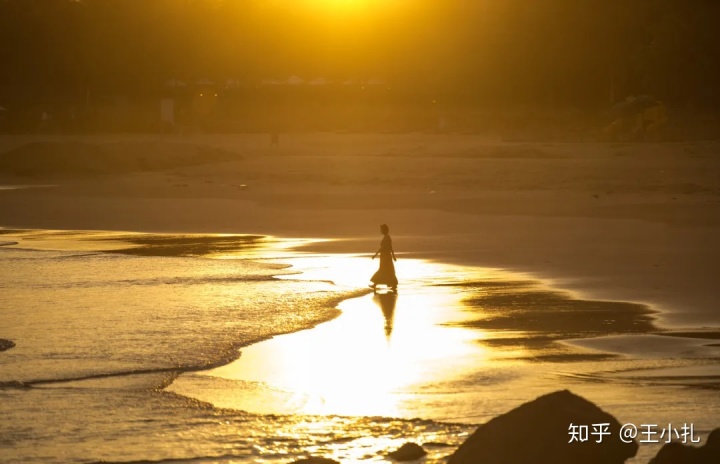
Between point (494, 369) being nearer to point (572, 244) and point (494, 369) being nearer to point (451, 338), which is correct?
point (451, 338)

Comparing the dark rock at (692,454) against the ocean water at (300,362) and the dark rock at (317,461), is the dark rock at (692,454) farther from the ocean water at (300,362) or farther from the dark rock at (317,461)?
the dark rock at (317,461)

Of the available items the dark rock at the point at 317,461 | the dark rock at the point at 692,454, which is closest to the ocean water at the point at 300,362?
the dark rock at the point at 317,461

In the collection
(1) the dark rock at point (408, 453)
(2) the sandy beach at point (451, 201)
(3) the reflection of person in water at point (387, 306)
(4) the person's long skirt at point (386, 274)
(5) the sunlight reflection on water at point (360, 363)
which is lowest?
(1) the dark rock at point (408, 453)

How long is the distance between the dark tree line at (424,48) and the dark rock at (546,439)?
54.7 meters

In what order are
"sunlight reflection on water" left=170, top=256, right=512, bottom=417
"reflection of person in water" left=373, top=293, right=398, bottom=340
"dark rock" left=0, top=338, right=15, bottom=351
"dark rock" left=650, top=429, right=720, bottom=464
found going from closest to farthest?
"dark rock" left=650, top=429, right=720, bottom=464 < "sunlight reflection on water" left=170, top=256, right=512, bottom=417 < "dark rock" left=0, top=338, right=15, bottom=351 < "reflection of person in water" left=373, top=293, right=398, bottom=340

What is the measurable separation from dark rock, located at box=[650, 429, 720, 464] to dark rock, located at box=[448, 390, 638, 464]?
368mm

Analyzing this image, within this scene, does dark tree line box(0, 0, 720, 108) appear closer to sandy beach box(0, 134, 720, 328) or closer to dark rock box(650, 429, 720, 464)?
sandy beach box(0, 134, 720, 328)

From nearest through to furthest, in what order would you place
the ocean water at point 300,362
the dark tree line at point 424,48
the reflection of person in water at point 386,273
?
1. the ocean water at point 300,362
2. the reflection of person in water at point 386,273
3. the dark tree line at point 424,48

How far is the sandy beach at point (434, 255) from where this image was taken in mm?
10078

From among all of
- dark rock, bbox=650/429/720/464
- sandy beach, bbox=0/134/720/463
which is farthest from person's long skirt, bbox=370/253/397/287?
dark rock, bbox=650/429/720/464

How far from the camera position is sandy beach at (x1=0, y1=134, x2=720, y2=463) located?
397 inches

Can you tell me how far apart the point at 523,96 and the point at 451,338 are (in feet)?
189

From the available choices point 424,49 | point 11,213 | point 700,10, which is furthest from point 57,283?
point 424,49

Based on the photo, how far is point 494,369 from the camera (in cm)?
1087
